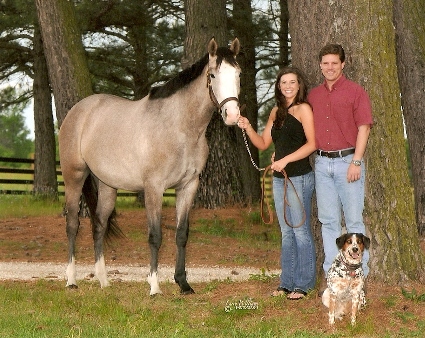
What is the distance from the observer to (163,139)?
321 inches

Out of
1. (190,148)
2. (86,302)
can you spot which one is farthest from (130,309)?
(190,148)

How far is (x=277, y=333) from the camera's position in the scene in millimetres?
6133

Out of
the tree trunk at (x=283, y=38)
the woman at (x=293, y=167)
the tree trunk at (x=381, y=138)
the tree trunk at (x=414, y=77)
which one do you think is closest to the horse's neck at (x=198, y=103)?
the woman at (x=293, y=167)

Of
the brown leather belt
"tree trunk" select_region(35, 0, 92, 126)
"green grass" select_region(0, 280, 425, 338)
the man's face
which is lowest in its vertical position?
"green grass" select_region(0, 280, 425, 338)

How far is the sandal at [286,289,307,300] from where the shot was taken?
23.9 feet

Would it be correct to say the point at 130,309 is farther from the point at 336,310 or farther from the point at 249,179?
the point at 249,179

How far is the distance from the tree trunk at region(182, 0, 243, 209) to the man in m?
8.00

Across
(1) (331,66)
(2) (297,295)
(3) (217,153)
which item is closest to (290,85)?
(1) (331,66)

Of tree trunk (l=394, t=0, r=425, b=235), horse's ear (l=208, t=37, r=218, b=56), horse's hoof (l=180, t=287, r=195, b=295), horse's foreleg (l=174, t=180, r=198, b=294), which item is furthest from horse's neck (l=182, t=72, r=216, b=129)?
tree trunk (l=394, t=0, r=425, b=235)

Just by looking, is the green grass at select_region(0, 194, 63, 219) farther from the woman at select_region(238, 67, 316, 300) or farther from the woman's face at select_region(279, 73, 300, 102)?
the woman's face at select_region(279, 73, 300, 102)

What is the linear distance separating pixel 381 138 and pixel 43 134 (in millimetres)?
15263

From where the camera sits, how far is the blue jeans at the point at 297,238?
7.27 m

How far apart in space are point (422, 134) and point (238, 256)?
355cm

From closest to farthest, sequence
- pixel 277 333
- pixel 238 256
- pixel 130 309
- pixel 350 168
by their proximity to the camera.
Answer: pixel 277 333, pixel 350 168, pixel 130 309, pixel 238 256
